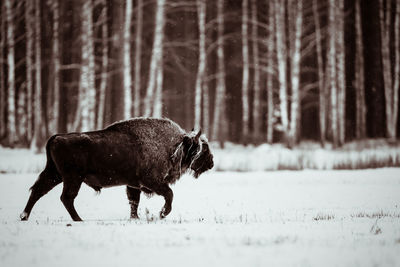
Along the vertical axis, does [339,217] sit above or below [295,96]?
below

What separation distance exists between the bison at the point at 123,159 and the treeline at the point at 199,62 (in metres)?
8.56

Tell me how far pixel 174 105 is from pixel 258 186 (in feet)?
67.1

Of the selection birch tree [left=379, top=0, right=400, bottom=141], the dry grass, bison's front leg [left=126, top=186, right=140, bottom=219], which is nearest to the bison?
bison's front leg [left=126, top=186, right=140, bottom=219]

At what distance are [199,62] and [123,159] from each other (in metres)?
13.7

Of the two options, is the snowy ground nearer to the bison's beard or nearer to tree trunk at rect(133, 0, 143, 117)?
the bison's beard

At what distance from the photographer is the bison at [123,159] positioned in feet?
21.6

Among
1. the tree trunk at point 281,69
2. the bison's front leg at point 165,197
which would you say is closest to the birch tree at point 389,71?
the tree trunk at point 281,69

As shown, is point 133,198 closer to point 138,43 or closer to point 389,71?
point 138,43

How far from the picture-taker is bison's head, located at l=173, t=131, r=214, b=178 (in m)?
7.69

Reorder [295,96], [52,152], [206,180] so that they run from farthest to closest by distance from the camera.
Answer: [295,96] < [206,180] < [52,152]

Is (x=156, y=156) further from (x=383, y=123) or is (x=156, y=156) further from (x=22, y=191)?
(x=383, y=123)

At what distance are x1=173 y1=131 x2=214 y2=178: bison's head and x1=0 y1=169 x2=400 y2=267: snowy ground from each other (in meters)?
0.76

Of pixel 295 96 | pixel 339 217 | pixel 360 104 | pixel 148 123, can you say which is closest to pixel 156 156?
pixel 148 123

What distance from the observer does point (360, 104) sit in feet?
81.8
